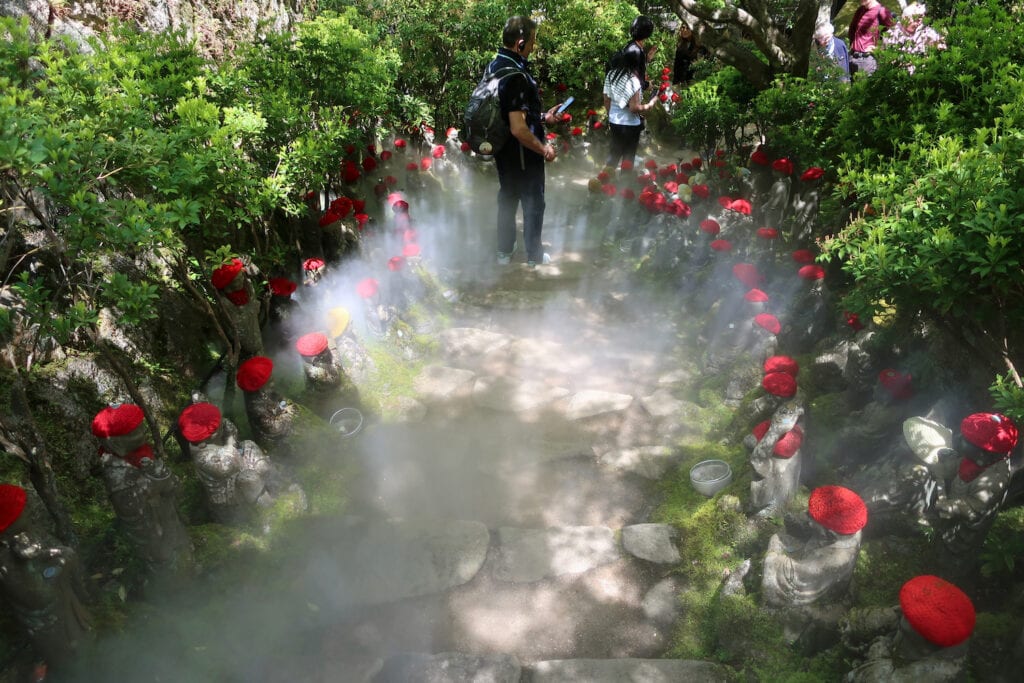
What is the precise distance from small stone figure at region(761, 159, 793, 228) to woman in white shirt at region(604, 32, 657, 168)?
200 cm

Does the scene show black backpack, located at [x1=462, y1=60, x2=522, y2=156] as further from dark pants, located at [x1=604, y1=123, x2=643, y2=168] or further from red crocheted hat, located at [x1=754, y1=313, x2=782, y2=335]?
red crocheted hat, located at [x1=754, y1=313, x2=782, y2=335]

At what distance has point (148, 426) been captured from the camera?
4496 millimetres

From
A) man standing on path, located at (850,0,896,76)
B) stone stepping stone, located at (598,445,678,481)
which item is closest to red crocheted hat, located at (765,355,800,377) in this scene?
stone stepping stone, located at (598,445,678,481)

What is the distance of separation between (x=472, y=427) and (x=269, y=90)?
3953 millimetres

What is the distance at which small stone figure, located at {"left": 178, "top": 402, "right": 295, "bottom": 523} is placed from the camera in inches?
156

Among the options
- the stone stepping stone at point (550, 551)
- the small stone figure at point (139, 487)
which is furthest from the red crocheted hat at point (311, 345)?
the stone stepping stone at point (550, 551)

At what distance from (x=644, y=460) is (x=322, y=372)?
9.87ft

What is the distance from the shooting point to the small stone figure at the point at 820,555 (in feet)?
11.3

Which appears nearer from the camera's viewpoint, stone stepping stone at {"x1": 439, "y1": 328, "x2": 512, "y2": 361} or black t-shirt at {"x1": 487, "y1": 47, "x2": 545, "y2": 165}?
black t-shirt at {"x1": 487, "y1": 47, "x2": 545, "y2": 165}

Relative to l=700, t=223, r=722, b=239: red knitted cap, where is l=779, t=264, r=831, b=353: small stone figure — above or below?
below

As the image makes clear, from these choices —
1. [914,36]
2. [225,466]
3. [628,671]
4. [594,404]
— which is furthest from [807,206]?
[225,466]

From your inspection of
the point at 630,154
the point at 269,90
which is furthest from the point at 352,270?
the point at 630,154

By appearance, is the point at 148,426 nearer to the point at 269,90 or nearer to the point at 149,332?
the point at 149,332

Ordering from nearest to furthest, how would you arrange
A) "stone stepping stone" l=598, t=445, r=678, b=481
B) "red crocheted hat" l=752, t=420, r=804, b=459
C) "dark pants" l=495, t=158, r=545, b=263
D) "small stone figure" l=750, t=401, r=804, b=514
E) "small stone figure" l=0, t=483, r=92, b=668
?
"small stone figure" l=0, t=483, r=92, b=668, "red crocheted hat" l=752, t=420, r=804, b=459, "small stone figure" l=750, t=401, r=804, b=514, "stone stepping stone" l=598, t=445, r=678, b=481, "dark pants" l=495, t=158, r=545, b=263
